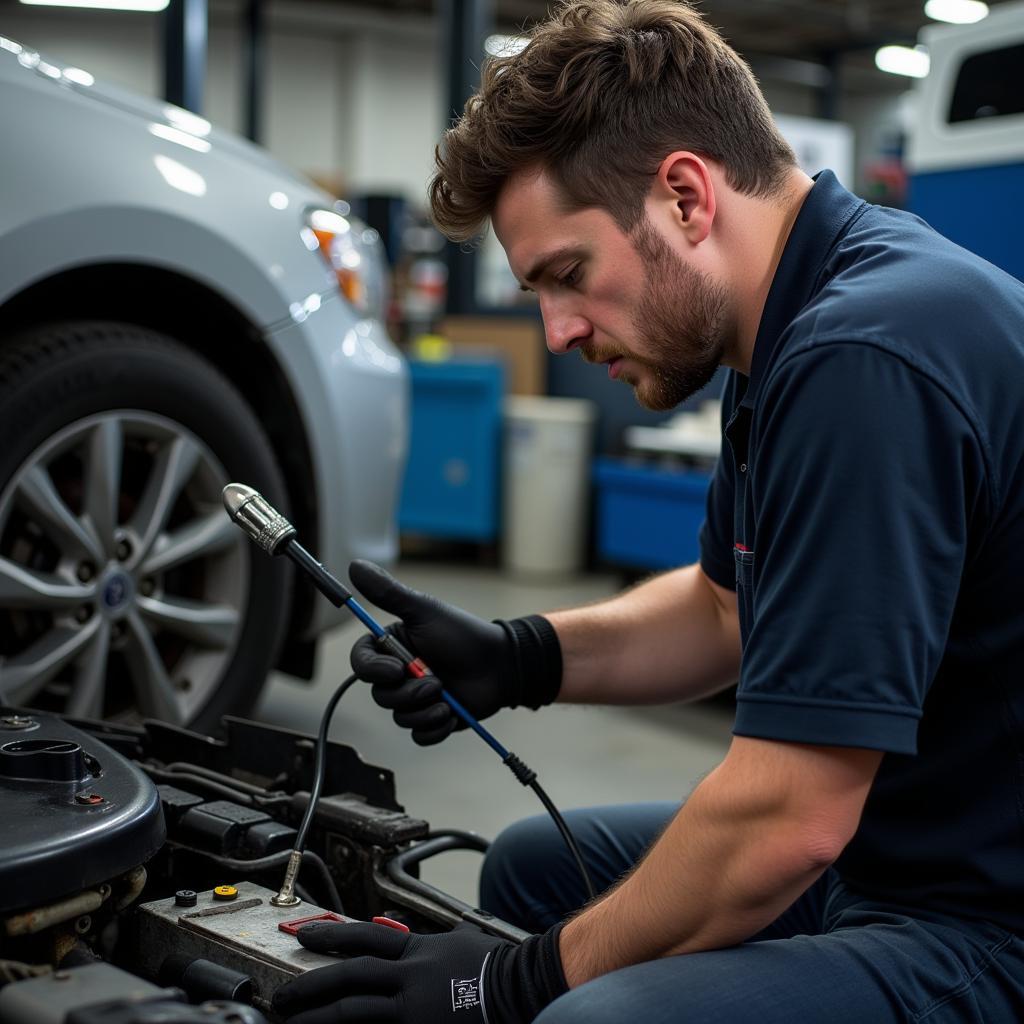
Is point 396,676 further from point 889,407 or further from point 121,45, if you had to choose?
point 121,45

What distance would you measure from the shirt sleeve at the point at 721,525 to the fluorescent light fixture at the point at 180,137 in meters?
1.18

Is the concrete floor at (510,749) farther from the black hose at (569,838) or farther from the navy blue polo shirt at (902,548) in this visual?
the navy blue polo shirt at (902,548)

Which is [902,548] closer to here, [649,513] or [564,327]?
[564,327]

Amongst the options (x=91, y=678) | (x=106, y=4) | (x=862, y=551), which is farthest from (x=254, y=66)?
(x=862, y=551)

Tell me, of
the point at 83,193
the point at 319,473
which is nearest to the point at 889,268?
the point at 83,193

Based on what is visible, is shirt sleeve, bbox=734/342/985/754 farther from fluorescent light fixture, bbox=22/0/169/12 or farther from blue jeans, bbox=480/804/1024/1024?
fluorescent light fixture, bbox=22/0/169/12

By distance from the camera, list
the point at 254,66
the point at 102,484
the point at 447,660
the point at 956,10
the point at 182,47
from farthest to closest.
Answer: the point at 956,10, the point at 254,66, the point at 182,47, the point at 102,484, the point at 447,660

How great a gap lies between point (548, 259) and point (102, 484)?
3.62ft

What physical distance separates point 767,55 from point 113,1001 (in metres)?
16.3

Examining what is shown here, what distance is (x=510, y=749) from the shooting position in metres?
2.90

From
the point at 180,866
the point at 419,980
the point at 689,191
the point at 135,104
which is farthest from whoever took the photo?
the point at 135,104

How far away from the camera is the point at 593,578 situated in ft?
17.9

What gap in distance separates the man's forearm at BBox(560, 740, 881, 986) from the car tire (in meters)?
1.21

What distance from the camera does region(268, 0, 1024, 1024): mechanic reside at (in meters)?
0.93
